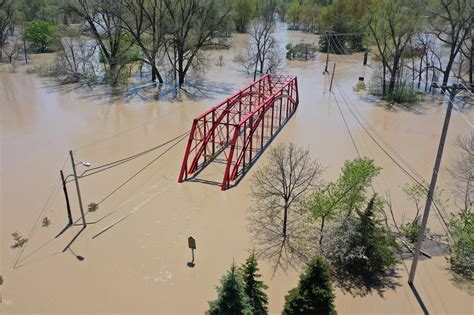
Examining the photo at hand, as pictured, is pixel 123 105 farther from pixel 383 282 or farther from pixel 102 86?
pixel 383 282

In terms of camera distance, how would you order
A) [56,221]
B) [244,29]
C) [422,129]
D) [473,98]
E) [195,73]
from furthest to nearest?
[244,29], [195,73], [473,98], [422,129], [56,221]

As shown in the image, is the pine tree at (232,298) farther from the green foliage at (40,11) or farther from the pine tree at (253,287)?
the green foliage at (40,11)

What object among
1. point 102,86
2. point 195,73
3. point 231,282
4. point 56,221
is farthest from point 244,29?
point 231,282

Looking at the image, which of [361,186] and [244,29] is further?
[244,29]

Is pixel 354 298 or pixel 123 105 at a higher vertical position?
pixel 123 105

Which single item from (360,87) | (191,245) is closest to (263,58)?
(360,87)

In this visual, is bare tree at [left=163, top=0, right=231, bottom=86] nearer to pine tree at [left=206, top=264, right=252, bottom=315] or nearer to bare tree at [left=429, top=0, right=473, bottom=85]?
bare tree at [left=429, top=0, right=473, bottom=85]
